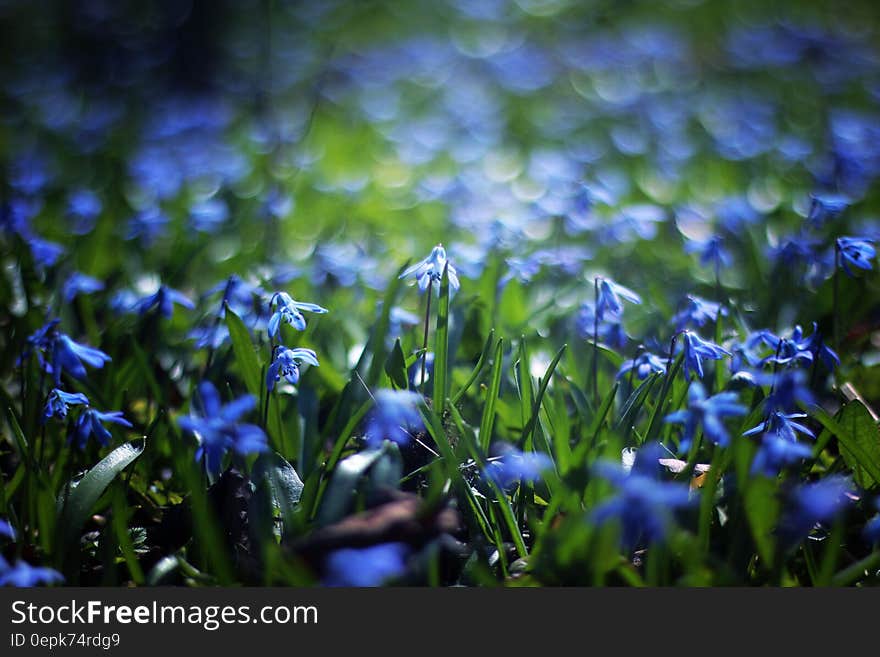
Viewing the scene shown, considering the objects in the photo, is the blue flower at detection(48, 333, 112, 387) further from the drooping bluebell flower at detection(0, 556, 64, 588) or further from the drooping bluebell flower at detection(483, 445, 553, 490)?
the drooping bluebell flower at detection(483, 445, 553, 490)

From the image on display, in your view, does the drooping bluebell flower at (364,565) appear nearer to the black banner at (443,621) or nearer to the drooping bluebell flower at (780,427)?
the black banner at (443,621)

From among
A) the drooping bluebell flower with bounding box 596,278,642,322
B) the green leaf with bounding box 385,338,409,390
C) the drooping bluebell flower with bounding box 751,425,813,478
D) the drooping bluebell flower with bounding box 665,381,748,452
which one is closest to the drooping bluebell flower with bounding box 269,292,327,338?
the green leaf with bounding box 385,338,409,390


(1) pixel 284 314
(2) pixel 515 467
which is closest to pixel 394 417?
(2) pixel 515 467

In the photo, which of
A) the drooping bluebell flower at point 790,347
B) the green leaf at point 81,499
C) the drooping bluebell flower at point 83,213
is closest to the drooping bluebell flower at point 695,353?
the drooping bluebell flower at point 790,347

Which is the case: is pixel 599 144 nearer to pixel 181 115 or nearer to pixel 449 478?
pixel 181 115

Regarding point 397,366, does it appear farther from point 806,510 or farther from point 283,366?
point 806,510

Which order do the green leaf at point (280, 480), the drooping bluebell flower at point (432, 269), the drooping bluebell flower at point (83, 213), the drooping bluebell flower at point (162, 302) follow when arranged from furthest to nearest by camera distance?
the drooping bluebell flower at point (83, 213)
the drooping bluebell flower at point (162, 302)
the drooping bluebell flower at point (432, 269)
the green leaf at point (280, 480)

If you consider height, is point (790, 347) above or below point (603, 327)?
above
